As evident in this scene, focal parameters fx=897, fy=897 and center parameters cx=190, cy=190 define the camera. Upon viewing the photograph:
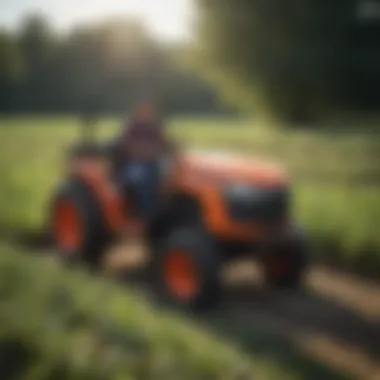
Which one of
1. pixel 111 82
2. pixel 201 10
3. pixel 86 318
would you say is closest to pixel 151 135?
pixel 111 82

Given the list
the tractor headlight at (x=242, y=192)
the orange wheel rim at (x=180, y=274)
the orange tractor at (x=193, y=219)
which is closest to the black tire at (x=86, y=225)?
the orange tractor at (x=193, y=219)

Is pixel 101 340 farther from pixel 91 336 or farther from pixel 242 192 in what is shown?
pixel 242 192

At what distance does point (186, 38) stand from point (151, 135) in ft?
0.59

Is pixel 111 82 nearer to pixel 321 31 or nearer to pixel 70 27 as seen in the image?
pixel 70 27

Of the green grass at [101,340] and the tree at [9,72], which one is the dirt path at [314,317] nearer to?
the green grass at [101,340]

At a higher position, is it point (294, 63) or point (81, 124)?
point (294, 63)

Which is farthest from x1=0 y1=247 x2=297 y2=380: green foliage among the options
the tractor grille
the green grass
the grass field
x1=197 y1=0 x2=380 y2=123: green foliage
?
x1=197 y1=0 x2=380 y2=123: green foliage

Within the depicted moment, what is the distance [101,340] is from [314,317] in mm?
A: 373

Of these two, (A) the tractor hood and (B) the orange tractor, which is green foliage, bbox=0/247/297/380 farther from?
(A) the tractor hood

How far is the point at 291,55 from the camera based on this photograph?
159 cm

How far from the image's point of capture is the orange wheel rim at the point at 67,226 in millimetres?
1597

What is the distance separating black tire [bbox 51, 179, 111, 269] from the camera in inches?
62.7

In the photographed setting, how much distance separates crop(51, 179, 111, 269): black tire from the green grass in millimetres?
30

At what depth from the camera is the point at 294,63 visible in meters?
1.59
